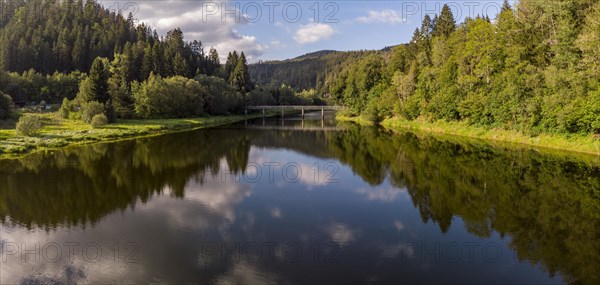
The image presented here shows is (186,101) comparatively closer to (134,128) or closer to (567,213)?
(134,128)

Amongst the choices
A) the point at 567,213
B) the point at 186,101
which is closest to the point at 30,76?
the point at 186,101

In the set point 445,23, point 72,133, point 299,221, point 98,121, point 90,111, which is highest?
point 445,23

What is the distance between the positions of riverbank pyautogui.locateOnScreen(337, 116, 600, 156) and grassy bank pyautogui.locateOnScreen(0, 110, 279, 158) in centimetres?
4504

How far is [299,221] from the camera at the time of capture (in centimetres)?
2111

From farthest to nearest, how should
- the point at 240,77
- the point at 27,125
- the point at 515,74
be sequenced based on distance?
the point at 240,77 → the point at 515,74 → the point at 27,125

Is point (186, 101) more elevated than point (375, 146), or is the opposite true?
point (186, 101)

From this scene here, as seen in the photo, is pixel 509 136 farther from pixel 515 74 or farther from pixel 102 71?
pixel 102 71

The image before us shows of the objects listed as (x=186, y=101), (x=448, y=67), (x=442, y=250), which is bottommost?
(x=442, y=250)

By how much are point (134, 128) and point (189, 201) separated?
45427 mm

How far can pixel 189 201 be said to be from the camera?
24.6m

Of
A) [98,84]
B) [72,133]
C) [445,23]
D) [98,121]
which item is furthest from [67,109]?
[445,23]

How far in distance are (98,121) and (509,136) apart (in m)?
61.8

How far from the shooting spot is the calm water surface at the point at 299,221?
14.8 meters

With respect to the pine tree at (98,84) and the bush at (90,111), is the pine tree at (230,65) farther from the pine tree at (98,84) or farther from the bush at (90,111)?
the bush at (90,111)
